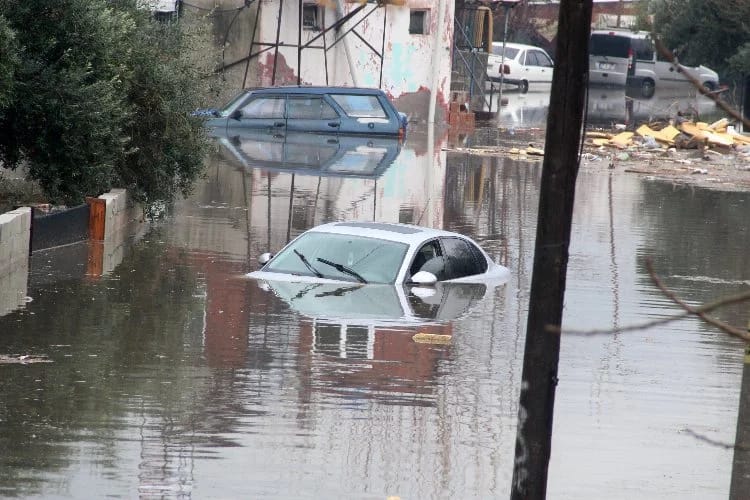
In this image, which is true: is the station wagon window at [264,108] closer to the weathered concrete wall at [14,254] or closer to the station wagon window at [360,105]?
the station wagon window at [360,105]

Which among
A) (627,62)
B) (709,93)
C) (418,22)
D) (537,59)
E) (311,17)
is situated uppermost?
(627,62)

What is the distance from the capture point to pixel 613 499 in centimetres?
800

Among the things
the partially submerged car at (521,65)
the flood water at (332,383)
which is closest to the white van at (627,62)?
the partially submerged car at (521,65)

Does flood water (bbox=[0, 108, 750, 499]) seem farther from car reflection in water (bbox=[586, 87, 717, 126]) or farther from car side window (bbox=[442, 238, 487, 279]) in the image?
car reflection in water (bbox=[586, 87, 717, 126])

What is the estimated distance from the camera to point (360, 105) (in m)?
38.1

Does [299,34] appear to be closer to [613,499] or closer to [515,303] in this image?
[515,303]

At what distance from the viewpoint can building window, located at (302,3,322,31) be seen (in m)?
42.9

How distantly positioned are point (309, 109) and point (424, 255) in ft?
74.7

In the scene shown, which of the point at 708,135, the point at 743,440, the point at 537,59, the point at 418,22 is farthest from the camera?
the point at 537,59

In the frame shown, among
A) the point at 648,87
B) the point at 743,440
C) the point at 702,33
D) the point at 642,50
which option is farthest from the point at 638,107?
the point at 743,440

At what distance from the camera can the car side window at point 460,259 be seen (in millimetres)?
15492

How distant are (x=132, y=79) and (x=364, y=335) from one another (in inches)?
299

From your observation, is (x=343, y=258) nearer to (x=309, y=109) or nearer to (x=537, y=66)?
(x=309, y=109)

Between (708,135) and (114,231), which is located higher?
(708,135)
